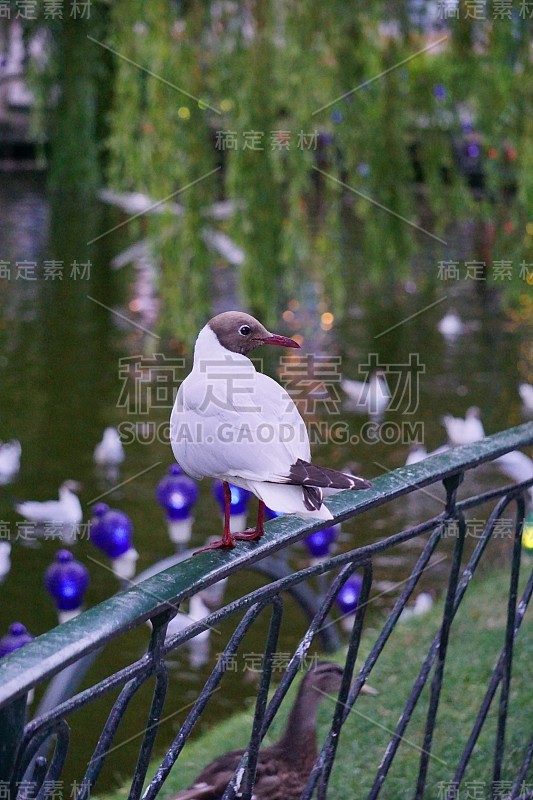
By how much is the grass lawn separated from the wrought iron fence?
0.87 m

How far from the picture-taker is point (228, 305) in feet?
33.8

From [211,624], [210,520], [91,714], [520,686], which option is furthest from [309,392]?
[211,624]

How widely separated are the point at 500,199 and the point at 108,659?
111 inches

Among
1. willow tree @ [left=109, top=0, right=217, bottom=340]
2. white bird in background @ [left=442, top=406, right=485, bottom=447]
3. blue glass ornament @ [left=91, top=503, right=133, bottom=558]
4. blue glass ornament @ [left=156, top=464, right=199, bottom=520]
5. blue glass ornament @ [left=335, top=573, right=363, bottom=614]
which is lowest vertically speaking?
blue glass ornament @ [left=335, top=573, right=363, bottom=614]

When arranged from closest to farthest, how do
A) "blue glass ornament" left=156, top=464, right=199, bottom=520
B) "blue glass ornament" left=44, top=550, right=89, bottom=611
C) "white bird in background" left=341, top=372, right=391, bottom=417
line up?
"blue glass ornament" left=44, top=550, right=89, bottom=611, "blue glass ornament" left=156, top=464, right=199, bottom=520, "white bird in background" left=341, top=372, right=391, bottom=417

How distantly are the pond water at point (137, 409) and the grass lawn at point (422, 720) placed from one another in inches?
20.4

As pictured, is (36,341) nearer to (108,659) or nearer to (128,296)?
(128,296)

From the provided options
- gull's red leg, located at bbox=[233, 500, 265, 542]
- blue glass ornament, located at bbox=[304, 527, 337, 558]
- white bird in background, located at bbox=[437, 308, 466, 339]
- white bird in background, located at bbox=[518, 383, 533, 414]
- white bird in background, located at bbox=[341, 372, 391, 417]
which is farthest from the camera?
white bird in background, located at bbox=[437, 308, 466, 339]

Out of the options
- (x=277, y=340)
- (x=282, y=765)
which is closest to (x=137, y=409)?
(x=282, y=765)

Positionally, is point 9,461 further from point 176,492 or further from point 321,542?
point 321,542

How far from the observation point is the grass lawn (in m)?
3.22

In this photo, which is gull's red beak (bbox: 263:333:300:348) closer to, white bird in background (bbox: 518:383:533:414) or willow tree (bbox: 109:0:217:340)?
willow tree (bbox: 109:0:217:340)

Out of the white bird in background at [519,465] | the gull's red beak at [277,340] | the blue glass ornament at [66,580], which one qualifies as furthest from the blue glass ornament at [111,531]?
the gull's red beak at [277,340]

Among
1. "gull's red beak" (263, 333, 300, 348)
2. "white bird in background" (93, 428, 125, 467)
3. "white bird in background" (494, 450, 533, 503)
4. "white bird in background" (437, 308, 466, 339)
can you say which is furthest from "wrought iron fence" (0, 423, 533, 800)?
"white bird in background" (437, 308, 466, 339)
